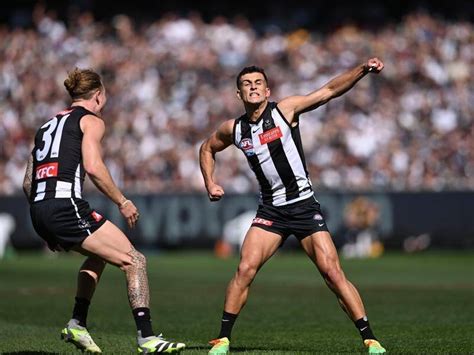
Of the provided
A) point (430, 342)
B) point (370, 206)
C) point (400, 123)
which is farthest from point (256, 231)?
point (400, 123)

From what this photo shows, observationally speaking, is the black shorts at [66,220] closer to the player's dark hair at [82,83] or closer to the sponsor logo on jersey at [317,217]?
the player's dark hair at [82,83]

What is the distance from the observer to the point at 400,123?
→ 28375 mm

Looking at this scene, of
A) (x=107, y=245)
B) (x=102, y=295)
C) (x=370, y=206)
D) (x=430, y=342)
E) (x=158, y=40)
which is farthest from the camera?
(x=158, y=40)

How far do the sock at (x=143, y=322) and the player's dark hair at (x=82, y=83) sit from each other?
1.92 m

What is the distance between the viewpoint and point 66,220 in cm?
874

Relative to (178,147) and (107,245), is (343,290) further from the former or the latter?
(178,147)

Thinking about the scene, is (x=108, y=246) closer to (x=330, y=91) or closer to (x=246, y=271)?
(x=246, y=271)

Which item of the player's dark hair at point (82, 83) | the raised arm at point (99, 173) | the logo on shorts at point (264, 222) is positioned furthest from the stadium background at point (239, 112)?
the raised arm at point (99, 173)

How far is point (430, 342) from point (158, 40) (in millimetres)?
21948

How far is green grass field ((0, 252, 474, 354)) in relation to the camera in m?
10.4

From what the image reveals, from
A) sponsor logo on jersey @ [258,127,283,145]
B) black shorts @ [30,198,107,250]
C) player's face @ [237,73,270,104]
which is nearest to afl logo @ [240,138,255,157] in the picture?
sponsor logo on jersey @ [258,127,283,145]

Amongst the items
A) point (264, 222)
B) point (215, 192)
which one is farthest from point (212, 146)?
point (264, 222)

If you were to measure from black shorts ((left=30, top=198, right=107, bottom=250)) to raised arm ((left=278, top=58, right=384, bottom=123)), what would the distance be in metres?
2.06

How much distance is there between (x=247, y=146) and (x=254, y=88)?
54cm
